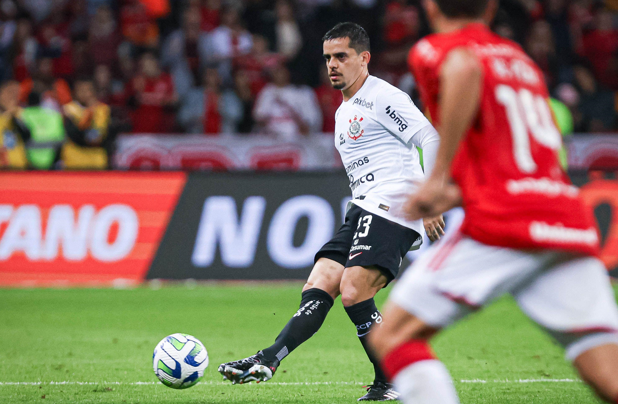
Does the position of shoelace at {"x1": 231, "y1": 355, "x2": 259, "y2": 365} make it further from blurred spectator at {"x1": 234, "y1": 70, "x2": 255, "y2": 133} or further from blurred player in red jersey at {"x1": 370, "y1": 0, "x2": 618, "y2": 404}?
blurred spectator at {"x1": 234, "y1": 70, "x2": 255, "y2": 133}

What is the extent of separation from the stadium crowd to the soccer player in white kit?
839 centimetres

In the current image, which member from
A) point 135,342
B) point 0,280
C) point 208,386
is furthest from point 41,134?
point 208,386

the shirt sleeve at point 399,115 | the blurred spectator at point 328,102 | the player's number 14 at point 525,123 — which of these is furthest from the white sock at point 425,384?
the blurred spectator at point 328,102

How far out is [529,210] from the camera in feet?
9.31

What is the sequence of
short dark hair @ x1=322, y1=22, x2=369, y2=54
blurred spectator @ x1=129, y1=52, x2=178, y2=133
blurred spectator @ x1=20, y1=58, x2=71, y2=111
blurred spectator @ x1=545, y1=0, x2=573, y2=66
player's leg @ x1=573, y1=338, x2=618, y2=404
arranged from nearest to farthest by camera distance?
1. player's leg @ x1=573, y1=338, x2=618, y2=404
2. short dark hair @ x1=322, y1=22, x2=369, y2=54
3. blurred spectator @ x1=20, y1=58, x2=71, y2=111
4. blurred spectator @ x1=129, y1=52, x2=178, y2=133
5. blurred spectator @ x1=545, y1=0, x2=573, y2=66

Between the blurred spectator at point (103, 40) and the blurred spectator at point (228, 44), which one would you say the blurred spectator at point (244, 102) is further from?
the blurred spectator at point (103, 40)

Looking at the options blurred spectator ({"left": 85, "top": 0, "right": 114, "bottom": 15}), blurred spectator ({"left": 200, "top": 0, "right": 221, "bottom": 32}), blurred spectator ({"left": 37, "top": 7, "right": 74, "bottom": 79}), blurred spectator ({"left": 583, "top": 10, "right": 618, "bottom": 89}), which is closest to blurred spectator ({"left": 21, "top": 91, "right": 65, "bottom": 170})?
blurred spectator ({"left": 37, "top": 7, "right": 74, "bottom": 79})

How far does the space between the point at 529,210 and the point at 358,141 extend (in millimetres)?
2571

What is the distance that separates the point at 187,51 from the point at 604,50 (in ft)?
27.3

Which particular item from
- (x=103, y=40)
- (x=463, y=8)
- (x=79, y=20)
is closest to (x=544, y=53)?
(x=103, y=40)

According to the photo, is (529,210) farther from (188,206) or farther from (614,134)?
(614,134)

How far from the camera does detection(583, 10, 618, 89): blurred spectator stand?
16438 mm

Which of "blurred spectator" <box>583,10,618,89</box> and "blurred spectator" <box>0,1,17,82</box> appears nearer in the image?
"blurred spectator" <box>583,10,618,89</box>

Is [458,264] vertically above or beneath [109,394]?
above
